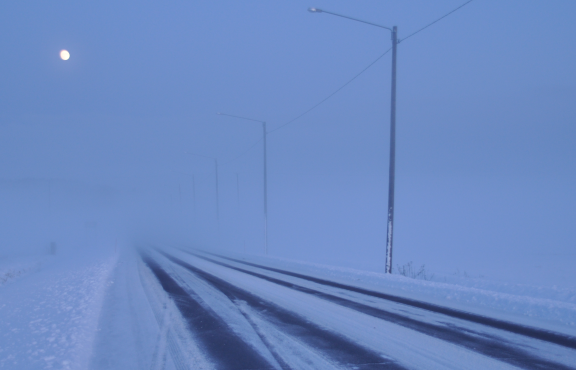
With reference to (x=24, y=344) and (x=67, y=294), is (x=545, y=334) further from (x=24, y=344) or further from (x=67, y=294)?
(x=67, y=294)

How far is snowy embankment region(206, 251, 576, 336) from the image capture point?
6626 millimetres

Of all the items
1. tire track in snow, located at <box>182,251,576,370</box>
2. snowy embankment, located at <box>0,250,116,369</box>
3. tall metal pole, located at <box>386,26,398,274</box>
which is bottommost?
snowy embankment, located at <box>0,250,116,369</box>

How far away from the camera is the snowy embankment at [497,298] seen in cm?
663

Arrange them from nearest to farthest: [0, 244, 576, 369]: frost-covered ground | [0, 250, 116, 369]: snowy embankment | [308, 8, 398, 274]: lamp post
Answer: [0, 250, 116, 369]: snowy embankment, [0, 244, 576, 369]: frost-covered ground, [308, 8, 398, 274]: lamp post

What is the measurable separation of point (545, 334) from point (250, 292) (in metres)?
6.78

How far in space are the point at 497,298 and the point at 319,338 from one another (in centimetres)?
474

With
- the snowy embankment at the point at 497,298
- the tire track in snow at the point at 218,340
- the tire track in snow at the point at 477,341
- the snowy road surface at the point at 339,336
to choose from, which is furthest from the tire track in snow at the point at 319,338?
the snowy embankment at the point at 497,298

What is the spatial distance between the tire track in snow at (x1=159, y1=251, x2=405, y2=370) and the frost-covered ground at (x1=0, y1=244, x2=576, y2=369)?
6.33ft

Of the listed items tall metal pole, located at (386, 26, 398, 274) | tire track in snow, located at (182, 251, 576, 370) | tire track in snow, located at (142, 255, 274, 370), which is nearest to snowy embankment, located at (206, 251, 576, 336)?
tall metal pole, located at (386, 26, 398, 274)

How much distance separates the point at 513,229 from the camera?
4500cm

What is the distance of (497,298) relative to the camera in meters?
8.23

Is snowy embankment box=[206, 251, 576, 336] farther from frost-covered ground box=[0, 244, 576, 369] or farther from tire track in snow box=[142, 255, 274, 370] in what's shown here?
tire track in snow box=[142, 255, 274, 370]

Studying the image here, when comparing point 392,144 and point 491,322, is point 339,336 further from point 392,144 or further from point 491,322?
point 392,144

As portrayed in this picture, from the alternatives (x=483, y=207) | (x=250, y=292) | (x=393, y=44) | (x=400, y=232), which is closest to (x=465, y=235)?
(x=400, y=232)
